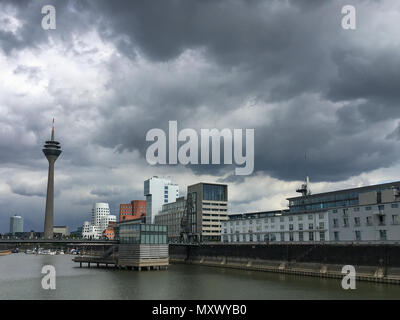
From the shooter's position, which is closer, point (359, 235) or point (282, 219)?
point (359, 235)

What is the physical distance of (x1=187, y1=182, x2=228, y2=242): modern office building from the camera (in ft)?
595

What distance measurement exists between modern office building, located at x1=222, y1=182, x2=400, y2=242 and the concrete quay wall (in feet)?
27.8

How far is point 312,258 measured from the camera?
9350 cm

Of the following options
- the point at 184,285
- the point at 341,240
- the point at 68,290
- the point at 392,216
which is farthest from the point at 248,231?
the point at 68,290

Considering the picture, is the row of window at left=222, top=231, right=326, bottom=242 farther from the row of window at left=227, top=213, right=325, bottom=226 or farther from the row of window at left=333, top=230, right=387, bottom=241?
the row of window at left=333, top=230, right=387, bottom=241

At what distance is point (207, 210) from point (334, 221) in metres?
87.0

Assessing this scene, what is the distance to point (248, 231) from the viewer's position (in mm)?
135375

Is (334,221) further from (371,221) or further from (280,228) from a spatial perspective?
(280,228)

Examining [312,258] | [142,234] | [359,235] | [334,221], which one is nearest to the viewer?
[359,235]

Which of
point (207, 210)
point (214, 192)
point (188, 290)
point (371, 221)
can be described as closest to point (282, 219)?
point (371, 221)

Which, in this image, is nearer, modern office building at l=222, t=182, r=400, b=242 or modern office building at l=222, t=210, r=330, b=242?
modern office building at l=222, t=182, r=400, b=242

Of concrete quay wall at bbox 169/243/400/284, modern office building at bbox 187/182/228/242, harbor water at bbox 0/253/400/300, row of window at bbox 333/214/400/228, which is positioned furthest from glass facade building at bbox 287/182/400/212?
harbor water at bbox 0/253/400/300
